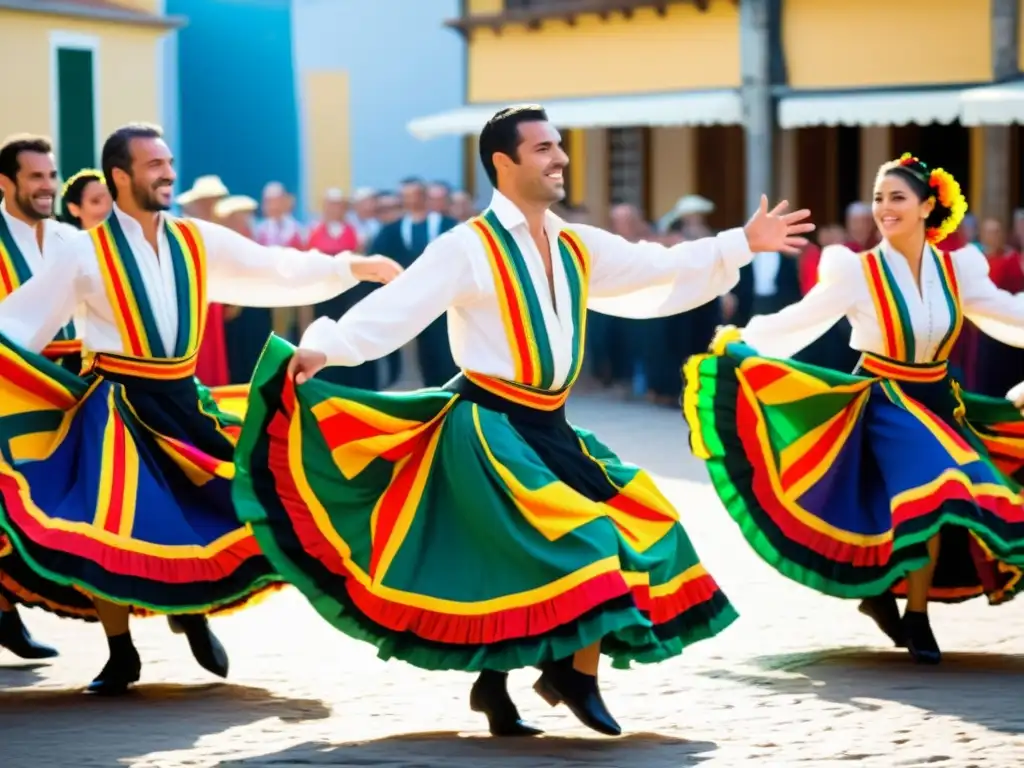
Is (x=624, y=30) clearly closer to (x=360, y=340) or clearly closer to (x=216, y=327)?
(x=216, y=327)

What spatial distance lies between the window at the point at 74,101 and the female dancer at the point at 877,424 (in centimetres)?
1527

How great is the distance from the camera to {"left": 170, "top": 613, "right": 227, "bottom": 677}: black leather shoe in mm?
7391

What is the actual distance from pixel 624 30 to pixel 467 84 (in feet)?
9.19

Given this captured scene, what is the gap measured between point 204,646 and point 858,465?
212 centimetres

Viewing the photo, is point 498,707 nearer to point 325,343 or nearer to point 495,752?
point 495,752

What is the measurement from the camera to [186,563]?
7.02 metres

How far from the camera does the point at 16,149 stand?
8391mm

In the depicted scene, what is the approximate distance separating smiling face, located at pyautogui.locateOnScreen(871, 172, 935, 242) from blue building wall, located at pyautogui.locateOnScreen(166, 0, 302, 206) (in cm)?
1739

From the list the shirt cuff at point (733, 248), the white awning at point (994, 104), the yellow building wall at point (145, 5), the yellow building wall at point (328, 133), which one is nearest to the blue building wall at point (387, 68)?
the yellow building wall at point (328, 133)

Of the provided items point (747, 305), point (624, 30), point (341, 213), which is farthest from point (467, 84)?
point (747, 305)

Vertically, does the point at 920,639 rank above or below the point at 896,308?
below

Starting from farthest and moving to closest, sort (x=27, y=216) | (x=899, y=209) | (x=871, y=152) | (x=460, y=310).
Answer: (x=871, y=152) < (x=27, y=216) < (x=899, y=209) < (x=460, y=310)

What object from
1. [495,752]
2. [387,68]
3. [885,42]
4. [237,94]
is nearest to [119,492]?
[495,752]

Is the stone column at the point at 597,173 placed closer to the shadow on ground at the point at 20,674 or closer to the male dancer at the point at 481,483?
the shadow on ground at the point at 20,674
